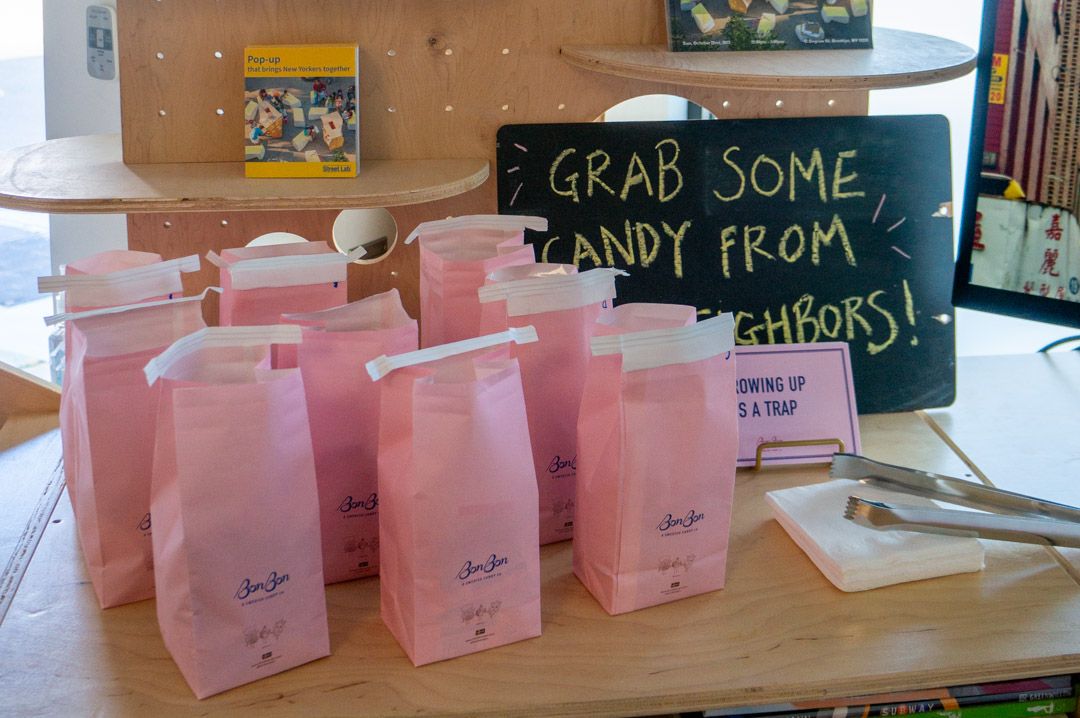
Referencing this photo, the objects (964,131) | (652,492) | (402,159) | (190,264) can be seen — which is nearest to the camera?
(652,492)

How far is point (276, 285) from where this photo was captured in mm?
1203

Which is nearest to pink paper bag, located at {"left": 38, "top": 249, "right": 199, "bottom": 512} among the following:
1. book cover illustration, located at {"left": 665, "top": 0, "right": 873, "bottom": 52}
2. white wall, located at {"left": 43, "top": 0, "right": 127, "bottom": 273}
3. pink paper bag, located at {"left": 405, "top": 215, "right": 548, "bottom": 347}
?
pink paper bag, located at {"left": 405, "top": 215, "right": 548, "bottom": 347}

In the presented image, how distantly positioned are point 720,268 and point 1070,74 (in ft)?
1.90

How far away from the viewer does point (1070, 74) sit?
52.1 inches

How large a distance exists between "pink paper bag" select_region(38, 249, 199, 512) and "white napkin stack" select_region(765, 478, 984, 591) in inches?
34.2

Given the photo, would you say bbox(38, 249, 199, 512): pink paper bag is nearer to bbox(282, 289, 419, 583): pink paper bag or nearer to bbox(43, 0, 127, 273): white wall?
bbox(282, 289, 419, 583): pink paper bag

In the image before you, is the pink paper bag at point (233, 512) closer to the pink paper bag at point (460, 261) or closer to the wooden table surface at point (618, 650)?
the wooden table surface at point (618, 650)

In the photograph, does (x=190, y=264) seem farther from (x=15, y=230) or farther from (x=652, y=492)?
(x=15, y=230)

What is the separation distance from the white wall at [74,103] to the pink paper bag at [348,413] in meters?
2.13

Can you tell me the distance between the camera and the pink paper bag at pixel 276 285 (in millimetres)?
1183

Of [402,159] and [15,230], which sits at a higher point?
[402,159]

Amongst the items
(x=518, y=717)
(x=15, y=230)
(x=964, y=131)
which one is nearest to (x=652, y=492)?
(x=518, y=717)

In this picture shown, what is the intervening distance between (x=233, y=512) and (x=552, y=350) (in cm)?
44

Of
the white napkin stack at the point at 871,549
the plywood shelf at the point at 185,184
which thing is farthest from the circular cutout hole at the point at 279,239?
the white napkin stack at the point at 871,549
